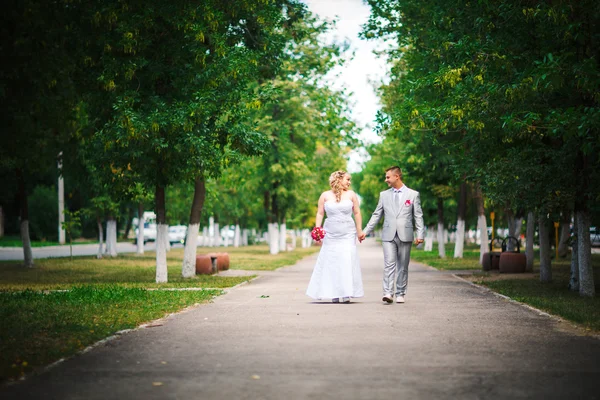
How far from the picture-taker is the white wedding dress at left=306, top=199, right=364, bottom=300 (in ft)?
46.7

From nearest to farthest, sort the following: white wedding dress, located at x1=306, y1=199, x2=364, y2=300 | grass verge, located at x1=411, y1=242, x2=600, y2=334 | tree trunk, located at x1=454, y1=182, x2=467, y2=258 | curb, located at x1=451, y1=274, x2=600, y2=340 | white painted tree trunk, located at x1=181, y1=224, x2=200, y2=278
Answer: curb, located at x1=451, y1=274, x2=600, y2=340 → grass verge, located at x1=411, y1=242, x2=600, y2=334 → white wedding dress, located at x1=306, y1=199, x2=364, y2=300 → white painted tree trunk, located at x1=181, y1=224, x2=200, y2=278 → tree trunk, located at x1=454, y1=182, x2=467, y2=258

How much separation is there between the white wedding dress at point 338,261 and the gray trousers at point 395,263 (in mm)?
526

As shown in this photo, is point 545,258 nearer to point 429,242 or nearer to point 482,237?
point 482,237

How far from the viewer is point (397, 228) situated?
46.0 feet

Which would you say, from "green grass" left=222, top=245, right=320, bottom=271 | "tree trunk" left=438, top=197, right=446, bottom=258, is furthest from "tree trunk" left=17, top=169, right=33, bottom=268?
"tree trunk" left=438, top=197, right=446, bottom=258

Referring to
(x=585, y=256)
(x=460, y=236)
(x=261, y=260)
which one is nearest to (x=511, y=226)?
(x=460, y=236)

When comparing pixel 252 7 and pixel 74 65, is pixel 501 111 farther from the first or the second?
pixel 74 65

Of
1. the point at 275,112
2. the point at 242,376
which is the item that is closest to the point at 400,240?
the point at 242,376

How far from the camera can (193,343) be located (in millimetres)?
9266

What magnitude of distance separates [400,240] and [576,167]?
483cm

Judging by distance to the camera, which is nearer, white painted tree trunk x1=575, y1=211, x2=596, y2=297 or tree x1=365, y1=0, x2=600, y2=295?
tree x1=365, y1=0, x2=600, y2=295

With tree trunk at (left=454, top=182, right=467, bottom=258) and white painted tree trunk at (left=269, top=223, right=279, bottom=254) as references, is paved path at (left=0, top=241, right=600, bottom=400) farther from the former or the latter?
white painted tree trunk at (left=269, top=223, right=279, bottom=254)

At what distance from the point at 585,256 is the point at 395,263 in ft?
14.6

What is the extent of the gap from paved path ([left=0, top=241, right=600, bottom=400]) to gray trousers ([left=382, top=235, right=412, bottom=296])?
115 cm
